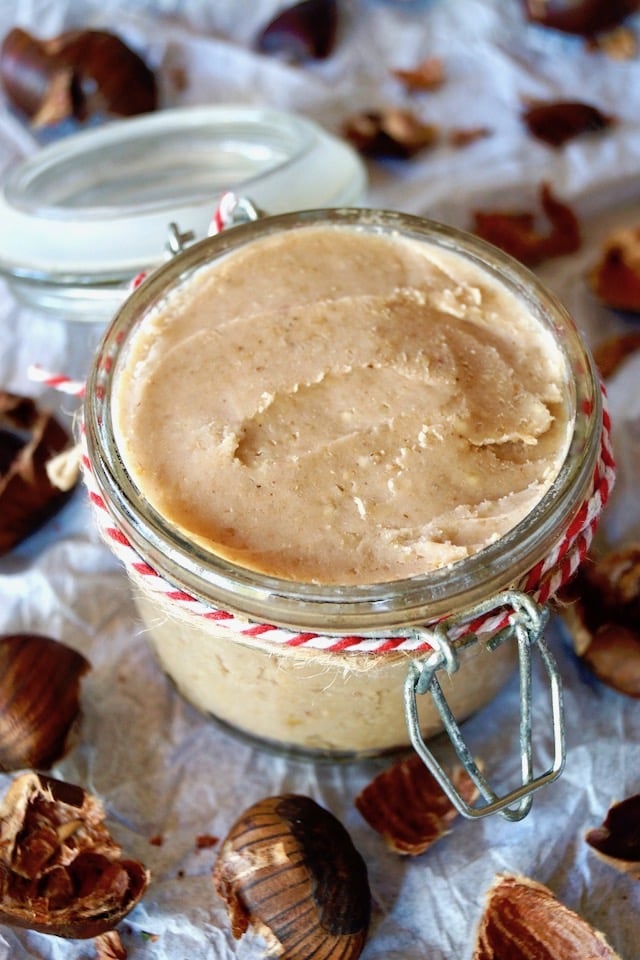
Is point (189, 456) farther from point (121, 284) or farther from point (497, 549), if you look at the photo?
point (121, 284)

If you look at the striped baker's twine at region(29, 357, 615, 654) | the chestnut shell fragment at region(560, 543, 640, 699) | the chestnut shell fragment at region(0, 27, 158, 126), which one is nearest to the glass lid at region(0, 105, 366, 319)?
the chestnut shell fragment at region(0, 27, 158, 126)

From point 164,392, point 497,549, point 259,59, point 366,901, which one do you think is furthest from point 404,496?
point 259,59

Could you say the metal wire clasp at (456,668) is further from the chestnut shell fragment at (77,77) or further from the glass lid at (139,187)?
the chestnut shell fragment at (77,77)

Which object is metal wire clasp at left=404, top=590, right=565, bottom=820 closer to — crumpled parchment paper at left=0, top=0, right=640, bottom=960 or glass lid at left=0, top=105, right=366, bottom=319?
crumpled parchment paper at left=0, top=0, right=640, bottom=960

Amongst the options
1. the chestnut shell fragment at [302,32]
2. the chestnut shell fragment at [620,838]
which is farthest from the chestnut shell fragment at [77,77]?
the chestnut shell fragment at [620,838]

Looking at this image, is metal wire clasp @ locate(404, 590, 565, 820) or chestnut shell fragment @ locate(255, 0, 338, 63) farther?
chestnut shell fragment @ locate(255, 0, 338, 63)

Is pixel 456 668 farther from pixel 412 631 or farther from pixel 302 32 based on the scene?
pixel 302 32
